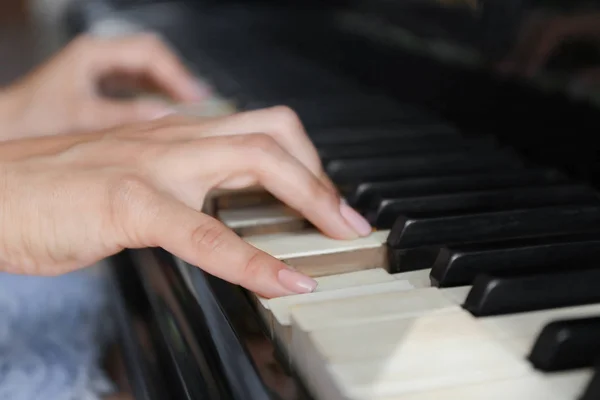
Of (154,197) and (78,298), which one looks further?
(78,298)

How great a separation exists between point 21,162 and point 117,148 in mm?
96

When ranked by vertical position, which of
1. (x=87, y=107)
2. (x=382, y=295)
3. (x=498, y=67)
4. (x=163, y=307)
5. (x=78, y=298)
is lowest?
(x=78, y=298)

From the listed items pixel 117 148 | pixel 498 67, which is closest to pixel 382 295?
pixel 117 148

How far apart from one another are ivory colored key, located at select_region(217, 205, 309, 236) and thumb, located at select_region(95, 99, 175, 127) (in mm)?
468

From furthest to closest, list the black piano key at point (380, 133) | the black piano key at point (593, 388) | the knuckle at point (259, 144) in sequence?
the black piano key at point (380, 133) < the knuckle at point (259, 144) < the black piano key at point (593, 388)

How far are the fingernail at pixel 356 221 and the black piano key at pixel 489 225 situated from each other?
0.11 feet

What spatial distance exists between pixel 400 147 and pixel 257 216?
0.25 m

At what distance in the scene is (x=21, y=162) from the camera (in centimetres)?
72

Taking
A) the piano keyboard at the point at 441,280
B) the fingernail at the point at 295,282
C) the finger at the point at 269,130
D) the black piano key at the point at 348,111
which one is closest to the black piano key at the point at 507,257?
the piano keyboard at the point at 441,280

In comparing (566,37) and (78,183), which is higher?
(566,37)

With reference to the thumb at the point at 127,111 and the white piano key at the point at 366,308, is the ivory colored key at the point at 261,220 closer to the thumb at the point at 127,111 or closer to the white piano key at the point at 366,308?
the white piano key at the point at 366,308

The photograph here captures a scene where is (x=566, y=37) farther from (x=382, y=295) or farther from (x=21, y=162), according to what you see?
(x=21, y=162)

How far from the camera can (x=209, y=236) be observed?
614mm

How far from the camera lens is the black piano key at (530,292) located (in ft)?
1.70
